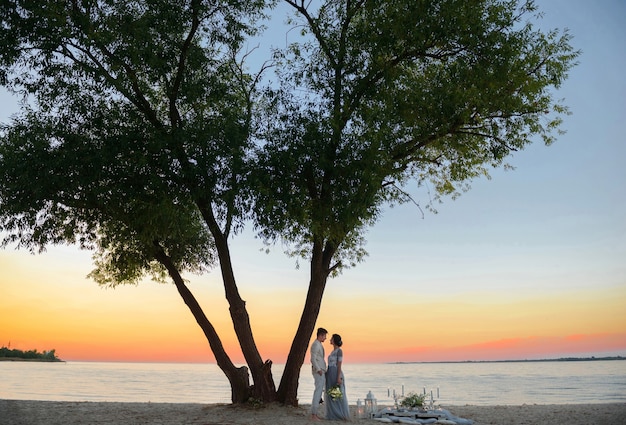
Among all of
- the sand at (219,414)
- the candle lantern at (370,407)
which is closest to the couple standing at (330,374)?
the sand at (219,414)

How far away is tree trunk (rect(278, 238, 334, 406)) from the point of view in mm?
17047

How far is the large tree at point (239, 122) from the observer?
49.8 feet

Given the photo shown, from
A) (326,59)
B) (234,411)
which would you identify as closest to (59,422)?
(234,411)

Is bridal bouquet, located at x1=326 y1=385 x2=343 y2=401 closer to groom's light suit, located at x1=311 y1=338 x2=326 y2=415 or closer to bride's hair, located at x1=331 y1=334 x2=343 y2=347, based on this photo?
groom's light suit, located at x1=311 y1=338 x2=326 y2=415

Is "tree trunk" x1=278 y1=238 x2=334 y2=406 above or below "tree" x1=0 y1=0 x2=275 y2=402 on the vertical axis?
below

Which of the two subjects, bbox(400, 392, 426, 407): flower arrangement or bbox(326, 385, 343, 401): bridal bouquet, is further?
bbox(400, 392, 426, 407): flower arrangement

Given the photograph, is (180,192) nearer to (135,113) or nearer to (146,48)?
(135,113)

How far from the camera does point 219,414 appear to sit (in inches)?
619

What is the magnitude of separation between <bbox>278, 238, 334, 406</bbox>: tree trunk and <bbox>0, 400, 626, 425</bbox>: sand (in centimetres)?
56

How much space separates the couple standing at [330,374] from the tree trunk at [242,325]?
2.23 meters

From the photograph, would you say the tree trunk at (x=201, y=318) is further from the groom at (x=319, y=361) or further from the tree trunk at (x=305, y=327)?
the groom at (x=319, y=361)

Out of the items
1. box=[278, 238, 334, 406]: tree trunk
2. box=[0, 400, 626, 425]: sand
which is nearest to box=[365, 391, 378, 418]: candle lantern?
box=[0, 400, 626, 425]: sand

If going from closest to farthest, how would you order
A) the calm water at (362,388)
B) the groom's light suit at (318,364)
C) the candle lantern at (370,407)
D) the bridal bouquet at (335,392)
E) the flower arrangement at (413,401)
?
the bridal bouquet at (335,392)
the groom's light suit at (318,364)
the flower arrangement at (413,401)
the candle lantern at (370,407)
the calm water at (362,388)

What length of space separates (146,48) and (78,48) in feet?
6.24
